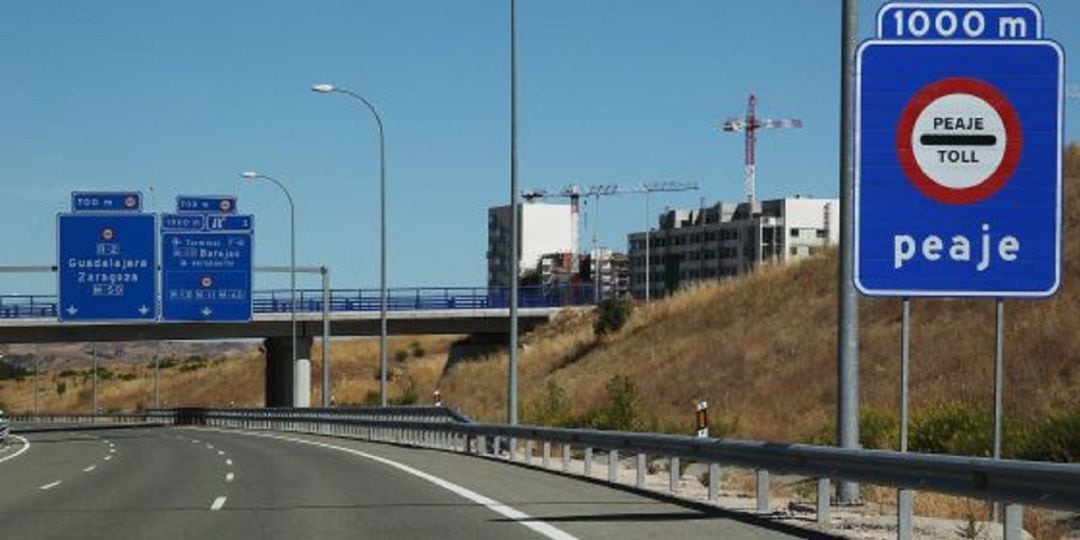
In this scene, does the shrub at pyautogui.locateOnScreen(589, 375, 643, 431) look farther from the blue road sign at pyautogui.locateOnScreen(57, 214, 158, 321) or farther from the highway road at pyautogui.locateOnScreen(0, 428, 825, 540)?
the blue road sign at pyautogui.locateOnScreen(57, 214, 158, 321)

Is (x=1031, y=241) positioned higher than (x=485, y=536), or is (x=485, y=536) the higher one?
(x=1031, y=241)

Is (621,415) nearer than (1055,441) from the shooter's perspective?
No

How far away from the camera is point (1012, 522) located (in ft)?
36.4

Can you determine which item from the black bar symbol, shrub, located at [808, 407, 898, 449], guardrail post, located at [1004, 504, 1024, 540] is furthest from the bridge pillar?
guardrail post, located at [1004, 504, 1024, 540]

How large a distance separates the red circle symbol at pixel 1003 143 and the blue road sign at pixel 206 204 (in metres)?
45.1

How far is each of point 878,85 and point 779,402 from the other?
34044 mm

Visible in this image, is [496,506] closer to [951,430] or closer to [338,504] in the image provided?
[338,504]

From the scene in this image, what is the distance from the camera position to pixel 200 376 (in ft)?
509

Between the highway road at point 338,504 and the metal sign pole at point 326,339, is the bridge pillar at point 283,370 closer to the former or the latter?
the metal sign pole at point 326,339

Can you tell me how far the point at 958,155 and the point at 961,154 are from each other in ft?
0.12

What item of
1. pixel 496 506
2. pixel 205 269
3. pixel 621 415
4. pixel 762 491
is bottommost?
pixel 621 415

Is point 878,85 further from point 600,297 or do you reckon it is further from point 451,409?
point 600,297

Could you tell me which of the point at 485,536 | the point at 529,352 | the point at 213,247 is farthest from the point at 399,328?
the point at 485,536

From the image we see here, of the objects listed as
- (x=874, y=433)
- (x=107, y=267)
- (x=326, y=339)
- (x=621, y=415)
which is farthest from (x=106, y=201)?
(x=874, y=433)
